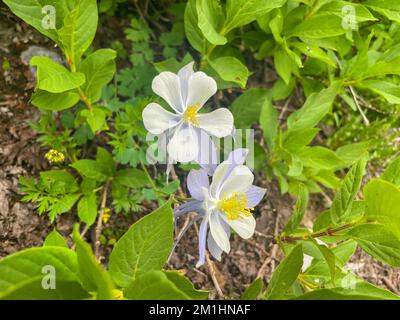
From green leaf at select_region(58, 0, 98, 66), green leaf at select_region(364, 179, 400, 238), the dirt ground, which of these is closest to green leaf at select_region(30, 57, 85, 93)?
green leaf at select_region(58, 0, 98, 66)

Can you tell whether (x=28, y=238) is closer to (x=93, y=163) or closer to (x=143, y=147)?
(x=93, y=163)

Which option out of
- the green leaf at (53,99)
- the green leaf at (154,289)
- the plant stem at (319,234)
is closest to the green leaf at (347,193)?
the plant stem at (319,234)

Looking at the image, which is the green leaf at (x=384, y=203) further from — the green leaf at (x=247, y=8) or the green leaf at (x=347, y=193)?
the green leaf at (x=247, y=8)

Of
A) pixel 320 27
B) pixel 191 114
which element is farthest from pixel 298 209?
pixel 320 27

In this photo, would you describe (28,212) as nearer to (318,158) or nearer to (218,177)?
(218,177)

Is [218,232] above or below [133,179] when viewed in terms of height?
below

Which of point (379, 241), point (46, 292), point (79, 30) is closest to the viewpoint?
point (46, 292)
